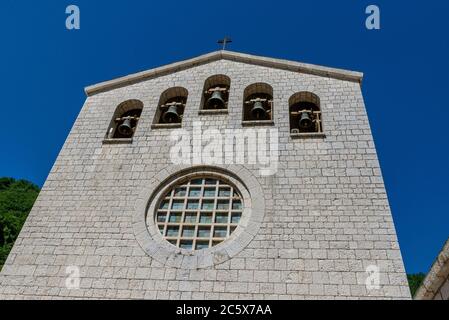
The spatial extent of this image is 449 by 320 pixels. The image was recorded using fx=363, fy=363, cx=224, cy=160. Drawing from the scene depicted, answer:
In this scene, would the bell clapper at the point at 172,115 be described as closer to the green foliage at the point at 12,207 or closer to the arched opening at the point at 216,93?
the arched opening at the point at 216,93

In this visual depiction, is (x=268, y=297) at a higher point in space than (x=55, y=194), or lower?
lower

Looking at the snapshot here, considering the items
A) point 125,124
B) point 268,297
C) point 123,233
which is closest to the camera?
point 268,297

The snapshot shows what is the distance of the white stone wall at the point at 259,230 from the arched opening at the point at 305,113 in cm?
27

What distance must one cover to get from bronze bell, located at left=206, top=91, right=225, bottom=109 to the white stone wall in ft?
1.32

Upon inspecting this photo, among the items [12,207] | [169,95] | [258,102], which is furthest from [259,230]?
[12,207]

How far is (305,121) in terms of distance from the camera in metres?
8.07

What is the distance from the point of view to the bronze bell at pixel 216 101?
8742 mm

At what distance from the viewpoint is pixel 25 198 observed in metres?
26.8

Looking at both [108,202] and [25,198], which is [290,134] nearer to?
[108,202]

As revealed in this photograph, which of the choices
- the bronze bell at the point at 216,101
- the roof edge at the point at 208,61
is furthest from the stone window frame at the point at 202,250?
the roof edge at the point at 208,61
